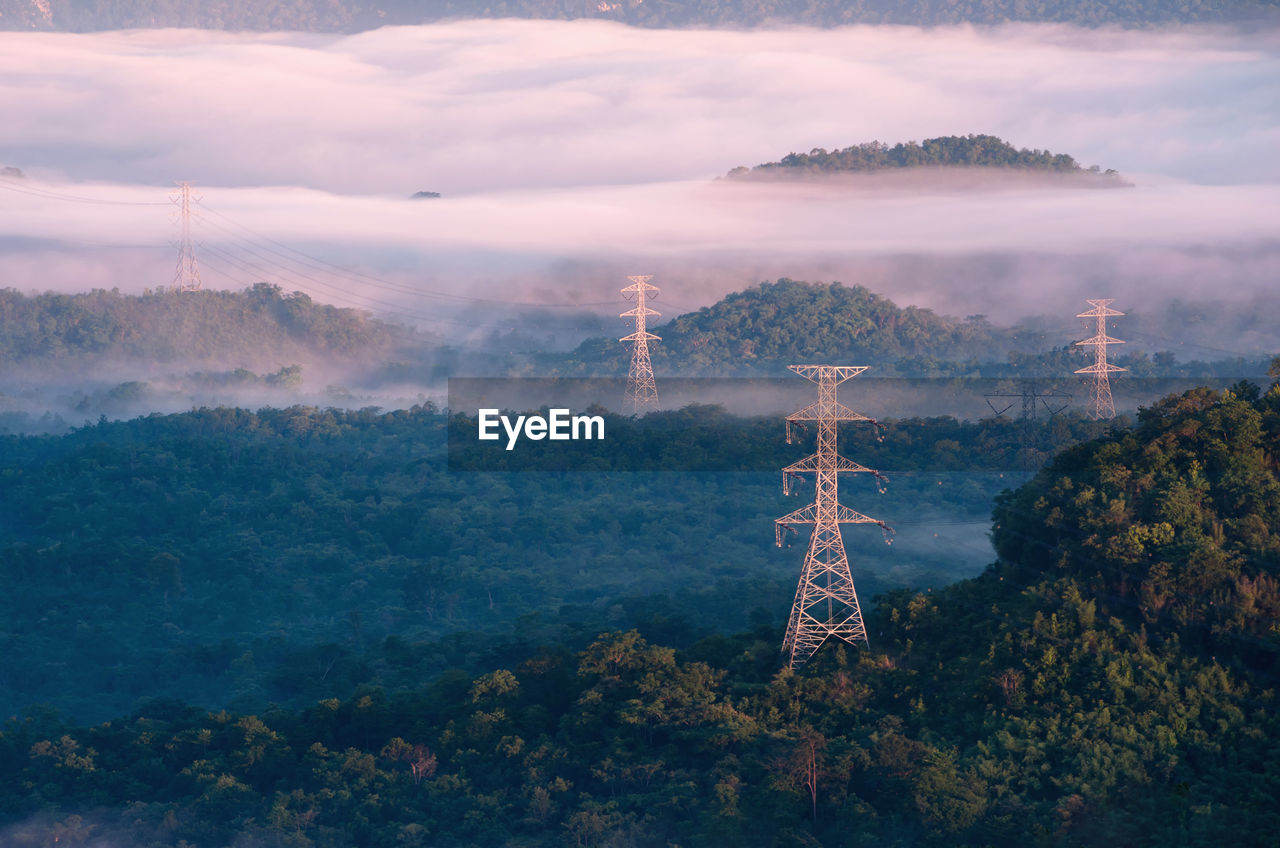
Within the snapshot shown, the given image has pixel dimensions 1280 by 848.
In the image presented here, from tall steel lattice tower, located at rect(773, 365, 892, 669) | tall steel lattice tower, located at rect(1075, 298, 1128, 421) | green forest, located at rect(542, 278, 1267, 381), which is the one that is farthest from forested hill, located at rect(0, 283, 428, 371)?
tall steel lattice tower, located at rect(773, 365, 892, 669)

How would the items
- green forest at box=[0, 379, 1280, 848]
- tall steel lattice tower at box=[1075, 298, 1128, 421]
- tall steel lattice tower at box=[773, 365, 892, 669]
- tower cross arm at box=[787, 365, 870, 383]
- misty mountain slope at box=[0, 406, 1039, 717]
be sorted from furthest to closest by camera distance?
tall steel lattice tower at box=[1075, 298, 1128, 421]
misty mountain slope at box=[0, 406, 1039, 717]
tall steel lattice tower at box=[773, 365, 892, 669]
green forest at box=[0, 379, 1280, 848]
tower cross arm at box=[787, 365, 870, 383]

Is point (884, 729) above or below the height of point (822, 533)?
below

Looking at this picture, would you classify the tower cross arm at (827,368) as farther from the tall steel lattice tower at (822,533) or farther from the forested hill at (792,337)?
the forested hill at (792,337)

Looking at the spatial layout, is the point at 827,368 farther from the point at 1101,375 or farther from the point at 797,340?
the point at 797,340

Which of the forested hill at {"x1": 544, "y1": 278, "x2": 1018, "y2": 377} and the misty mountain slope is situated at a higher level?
the forested hill at {"x1": 544, "y1": 278, "x2": 1018, "y2": 377}

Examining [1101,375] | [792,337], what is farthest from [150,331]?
[1101,375]

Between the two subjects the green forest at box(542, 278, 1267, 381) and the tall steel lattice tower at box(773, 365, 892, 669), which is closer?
the tall steel lattice tower at box(773, 365, 892, 669)

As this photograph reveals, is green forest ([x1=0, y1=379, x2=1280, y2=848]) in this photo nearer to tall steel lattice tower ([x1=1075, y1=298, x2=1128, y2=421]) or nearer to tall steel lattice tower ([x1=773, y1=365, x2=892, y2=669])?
tall steel lattice tower ([x1=773, y1=365, x2=892, y2=669])
